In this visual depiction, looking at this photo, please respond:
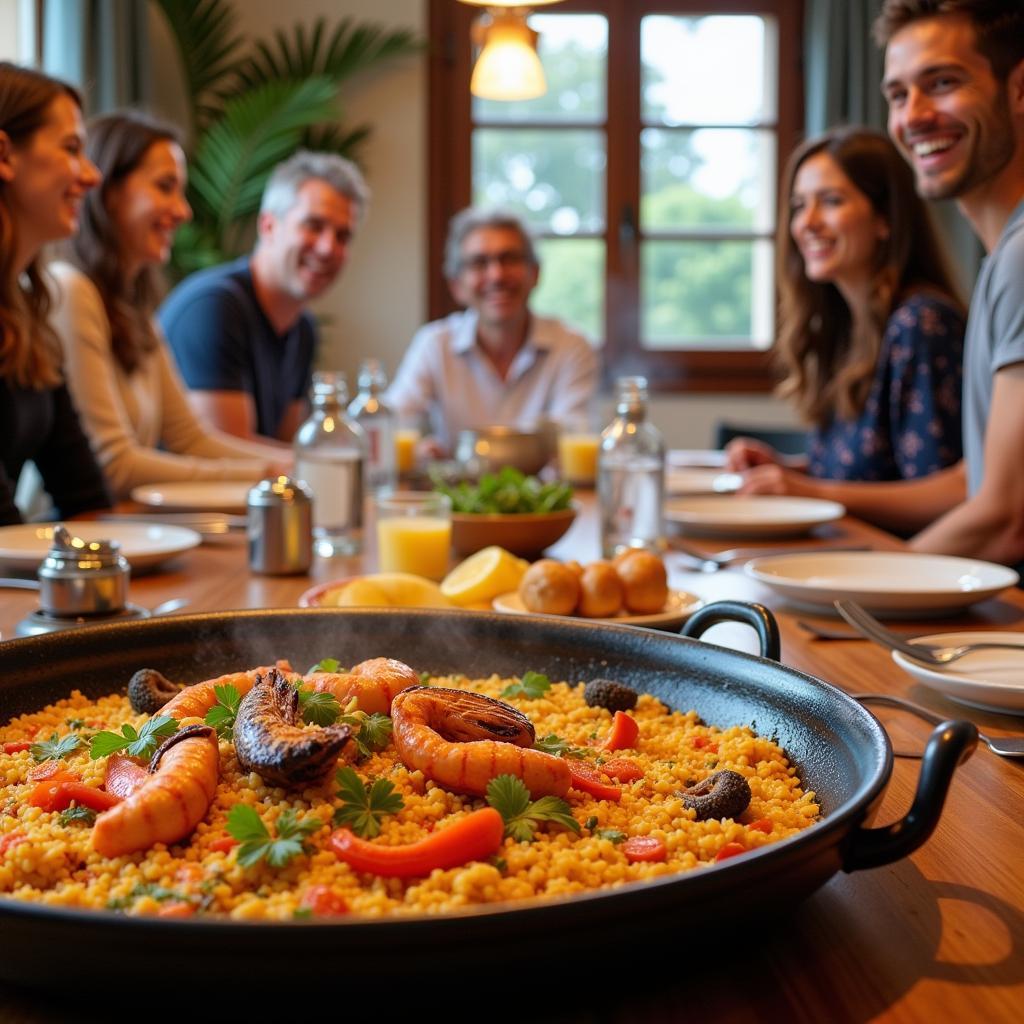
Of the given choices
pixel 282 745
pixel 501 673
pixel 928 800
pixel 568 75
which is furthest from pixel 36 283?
pixel 568 75

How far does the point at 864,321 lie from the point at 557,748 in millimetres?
2845

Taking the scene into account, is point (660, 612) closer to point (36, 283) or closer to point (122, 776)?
point (122, 776)

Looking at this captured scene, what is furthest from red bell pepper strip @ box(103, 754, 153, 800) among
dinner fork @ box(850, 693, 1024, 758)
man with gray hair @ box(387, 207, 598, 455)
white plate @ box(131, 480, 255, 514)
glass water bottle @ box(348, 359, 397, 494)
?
man with gray hair @ box(387, 207, 598, 455)

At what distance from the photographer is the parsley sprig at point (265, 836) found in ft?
2.31

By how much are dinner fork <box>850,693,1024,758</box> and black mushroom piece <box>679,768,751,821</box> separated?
0.62 ft

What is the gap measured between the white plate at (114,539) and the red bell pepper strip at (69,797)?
3.33 feet

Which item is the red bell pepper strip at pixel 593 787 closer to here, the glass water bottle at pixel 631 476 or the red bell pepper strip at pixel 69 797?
the red bell pepper strip at pixel 69 797

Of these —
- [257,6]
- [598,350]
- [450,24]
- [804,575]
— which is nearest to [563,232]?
[598,350]

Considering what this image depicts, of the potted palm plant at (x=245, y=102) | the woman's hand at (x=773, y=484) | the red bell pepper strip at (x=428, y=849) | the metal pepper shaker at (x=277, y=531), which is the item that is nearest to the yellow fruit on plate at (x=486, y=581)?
the metal pepper shaker at (x=277, y=531)

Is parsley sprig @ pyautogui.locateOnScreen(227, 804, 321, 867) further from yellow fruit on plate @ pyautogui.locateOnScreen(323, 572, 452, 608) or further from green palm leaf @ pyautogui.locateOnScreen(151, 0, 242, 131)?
green palm leaf @ pyautogui.locateOnScreen(151, 0, 242, 131)

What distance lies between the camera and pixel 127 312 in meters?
3.51

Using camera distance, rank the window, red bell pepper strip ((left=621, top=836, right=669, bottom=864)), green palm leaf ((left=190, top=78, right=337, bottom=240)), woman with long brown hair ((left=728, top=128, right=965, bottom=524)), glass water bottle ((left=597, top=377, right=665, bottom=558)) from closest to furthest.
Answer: red bell pepper strip ((left=621, top=836, right=669, bottom=864))
glass water bottle ((left=597, top=377, right=665, bottom=558))
woman with long brown hair ((left=728, top=128, right=965, bottom=524))
green palm leaf ((left=190, top=78, right=337, bottom=240))
the window

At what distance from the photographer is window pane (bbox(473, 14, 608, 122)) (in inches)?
242

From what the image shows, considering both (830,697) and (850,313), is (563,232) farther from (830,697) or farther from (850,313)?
(830,697)
